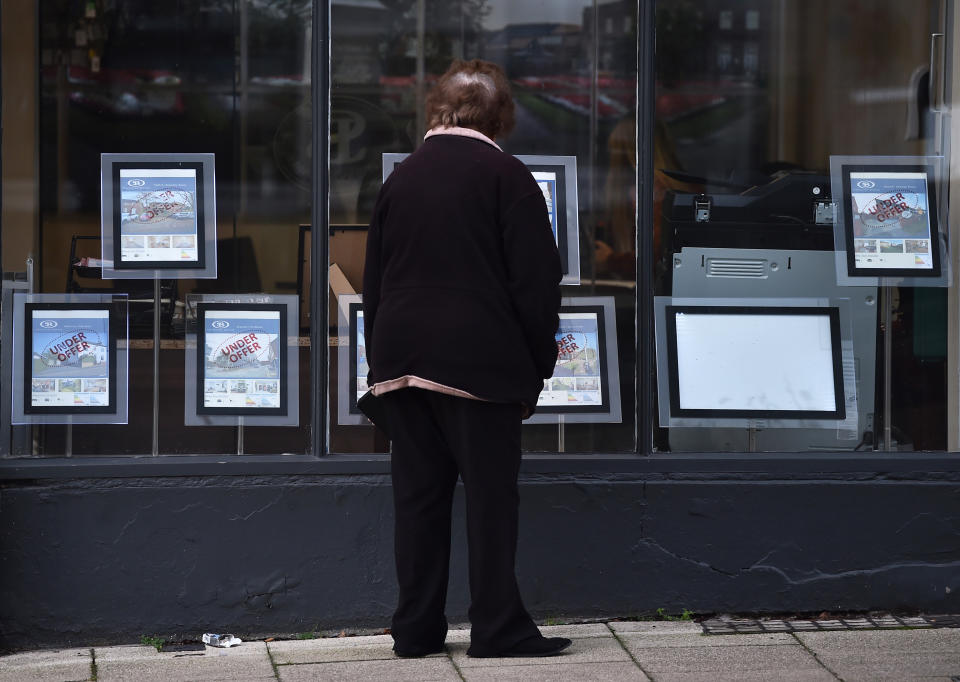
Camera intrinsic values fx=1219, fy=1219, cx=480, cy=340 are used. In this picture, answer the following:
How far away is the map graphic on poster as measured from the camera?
4.72m

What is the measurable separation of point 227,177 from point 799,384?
242 cm

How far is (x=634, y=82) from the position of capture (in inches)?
204

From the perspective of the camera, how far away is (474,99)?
12.6ft

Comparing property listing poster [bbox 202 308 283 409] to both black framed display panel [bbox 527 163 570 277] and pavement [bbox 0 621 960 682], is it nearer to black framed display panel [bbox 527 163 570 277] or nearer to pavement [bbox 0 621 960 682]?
pavement [bbox 0 621 960 682]

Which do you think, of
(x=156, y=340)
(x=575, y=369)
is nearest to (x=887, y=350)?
(x=575, y=369)

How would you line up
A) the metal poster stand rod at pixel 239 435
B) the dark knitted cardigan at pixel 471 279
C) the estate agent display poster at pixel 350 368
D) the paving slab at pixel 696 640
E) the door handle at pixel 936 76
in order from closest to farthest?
1. the dark knitted cardigan at pixel 471 279
2. the paving slab at pixel 696 640
3. the metal poster stand rod at pixel 239 435
4. the estate agent display poster at pixel 350 368
5. the door handle at pixel 936 76

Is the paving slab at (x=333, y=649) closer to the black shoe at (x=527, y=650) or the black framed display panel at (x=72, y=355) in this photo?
the black shoe at (x=527, y=650)

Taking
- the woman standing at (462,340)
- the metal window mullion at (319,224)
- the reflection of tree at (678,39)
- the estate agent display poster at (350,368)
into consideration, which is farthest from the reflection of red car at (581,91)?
the woman standing at (462,340)

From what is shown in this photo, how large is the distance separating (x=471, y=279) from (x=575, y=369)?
117cm

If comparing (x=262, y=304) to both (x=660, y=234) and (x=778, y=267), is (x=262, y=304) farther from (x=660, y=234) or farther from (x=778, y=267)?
(x=778, y=267)

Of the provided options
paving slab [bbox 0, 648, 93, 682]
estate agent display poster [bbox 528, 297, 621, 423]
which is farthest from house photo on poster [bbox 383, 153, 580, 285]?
paving slab [bbox 0, 648, 93, 682]

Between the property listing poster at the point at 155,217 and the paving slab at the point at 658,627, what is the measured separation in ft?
6.90

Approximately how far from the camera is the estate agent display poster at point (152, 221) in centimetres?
455

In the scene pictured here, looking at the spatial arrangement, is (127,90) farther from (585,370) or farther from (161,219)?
(585,370)
